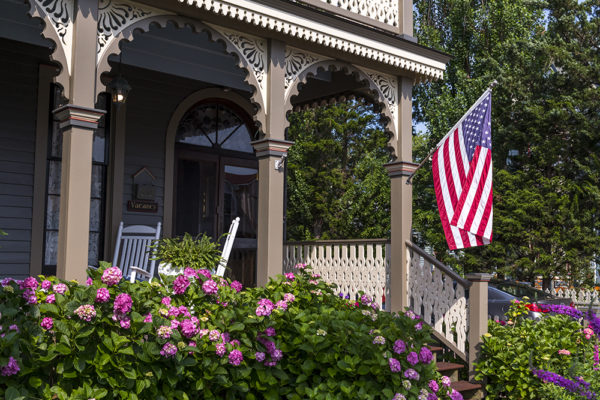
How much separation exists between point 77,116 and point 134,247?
3.06m

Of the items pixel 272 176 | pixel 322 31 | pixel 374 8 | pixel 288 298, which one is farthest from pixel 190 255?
pixel 374 8

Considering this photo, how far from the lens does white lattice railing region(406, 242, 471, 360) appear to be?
21.7 ft

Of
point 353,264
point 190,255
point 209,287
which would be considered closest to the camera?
point 209,287

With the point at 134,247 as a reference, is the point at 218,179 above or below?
above

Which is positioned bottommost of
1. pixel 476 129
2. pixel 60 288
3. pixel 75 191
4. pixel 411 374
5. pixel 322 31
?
pixel 411 374

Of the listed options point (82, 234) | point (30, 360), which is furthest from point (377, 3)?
point (30, 360)

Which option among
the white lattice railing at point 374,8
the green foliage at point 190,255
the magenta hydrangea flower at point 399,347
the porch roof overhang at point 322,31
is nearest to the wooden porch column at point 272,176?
the porch roof overhang at point 322,31

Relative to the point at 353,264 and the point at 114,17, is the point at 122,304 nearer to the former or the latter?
the point at 114,17

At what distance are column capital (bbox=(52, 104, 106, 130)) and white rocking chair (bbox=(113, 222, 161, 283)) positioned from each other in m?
2.75

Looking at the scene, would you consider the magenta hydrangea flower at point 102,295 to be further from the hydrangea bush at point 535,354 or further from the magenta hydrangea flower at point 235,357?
the hydrangea bush at point 535,354

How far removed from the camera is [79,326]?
3.48 metres

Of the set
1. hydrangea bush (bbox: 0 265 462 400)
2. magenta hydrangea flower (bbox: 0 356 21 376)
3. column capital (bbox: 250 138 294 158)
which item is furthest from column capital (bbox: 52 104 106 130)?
magenta hydrangea flower (bbox: 0 356 21 376)

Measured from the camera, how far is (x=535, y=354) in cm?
598

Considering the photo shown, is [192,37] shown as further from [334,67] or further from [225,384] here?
[225,384]
